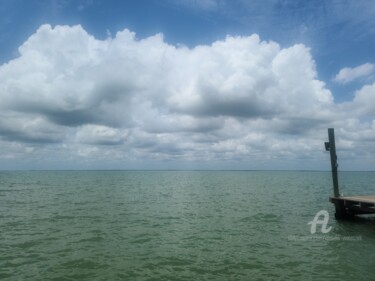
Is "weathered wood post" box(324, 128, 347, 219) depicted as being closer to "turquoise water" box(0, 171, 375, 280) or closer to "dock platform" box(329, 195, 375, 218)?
"dock platform" box(329, 195, 375, 218)

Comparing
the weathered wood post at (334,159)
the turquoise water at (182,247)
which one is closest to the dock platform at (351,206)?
the weathered wood post at (334,159)

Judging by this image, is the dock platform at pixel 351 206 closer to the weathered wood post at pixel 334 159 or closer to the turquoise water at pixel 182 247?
the weathered wood post at pixel 334 159

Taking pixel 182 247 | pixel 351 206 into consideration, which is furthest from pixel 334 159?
pixel 182 247

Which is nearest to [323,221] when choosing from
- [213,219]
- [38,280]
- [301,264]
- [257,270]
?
[213,219]

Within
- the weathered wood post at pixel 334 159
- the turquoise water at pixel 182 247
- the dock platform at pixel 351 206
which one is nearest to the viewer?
the turquoise water at pixel 182 247

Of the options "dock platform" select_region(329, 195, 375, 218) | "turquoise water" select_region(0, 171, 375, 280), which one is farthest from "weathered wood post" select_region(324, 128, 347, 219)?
"turquoise water" select_region(0, 171, 375, 280)

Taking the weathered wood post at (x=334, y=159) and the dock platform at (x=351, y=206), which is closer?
the dock platform at (x=351, y=206)

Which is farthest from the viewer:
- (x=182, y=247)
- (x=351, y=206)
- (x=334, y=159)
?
(x=334, y=159)

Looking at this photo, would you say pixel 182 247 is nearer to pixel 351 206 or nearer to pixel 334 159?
pixel 351 206

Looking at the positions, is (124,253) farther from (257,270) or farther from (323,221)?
(323,221)

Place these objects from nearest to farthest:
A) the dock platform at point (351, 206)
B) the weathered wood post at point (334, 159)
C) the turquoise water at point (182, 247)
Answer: the turquoise water at point (182, 247) < the dock platform at point (351, 206) < the weathered wood post at point (334, 159)

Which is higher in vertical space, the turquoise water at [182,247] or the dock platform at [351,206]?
the dock platform at [351,206]

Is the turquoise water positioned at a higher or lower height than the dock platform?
lower

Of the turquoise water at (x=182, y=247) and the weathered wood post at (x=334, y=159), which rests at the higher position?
the weathered wood post at (x=334, y=159)
